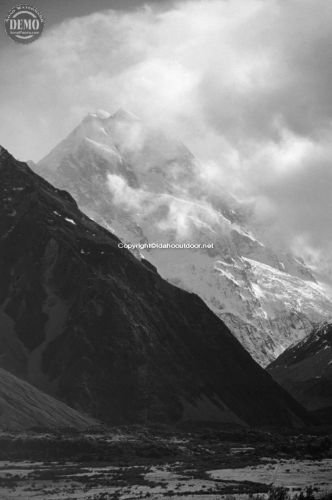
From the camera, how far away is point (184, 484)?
18375 cm

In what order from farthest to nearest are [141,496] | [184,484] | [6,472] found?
[6,472]
[184,484]
[141,496]

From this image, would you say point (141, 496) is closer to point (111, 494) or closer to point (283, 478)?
point (111, 494)

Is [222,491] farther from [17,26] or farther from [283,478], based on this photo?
[17,26]

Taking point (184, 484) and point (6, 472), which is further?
point (6, 472)

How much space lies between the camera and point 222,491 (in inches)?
6801

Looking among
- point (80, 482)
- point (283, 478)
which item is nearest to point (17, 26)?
point (80, 482)

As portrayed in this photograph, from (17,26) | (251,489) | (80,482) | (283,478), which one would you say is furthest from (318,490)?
(17,26)

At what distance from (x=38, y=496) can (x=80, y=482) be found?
64.7ft

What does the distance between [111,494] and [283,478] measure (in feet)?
126

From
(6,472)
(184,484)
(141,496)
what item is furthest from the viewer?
(6,472)

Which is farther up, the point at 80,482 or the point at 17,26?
the point at 17,26

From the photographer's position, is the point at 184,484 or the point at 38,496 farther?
the point at 184,484

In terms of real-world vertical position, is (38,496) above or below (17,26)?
below

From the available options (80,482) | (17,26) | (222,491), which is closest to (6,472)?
(80,482)
